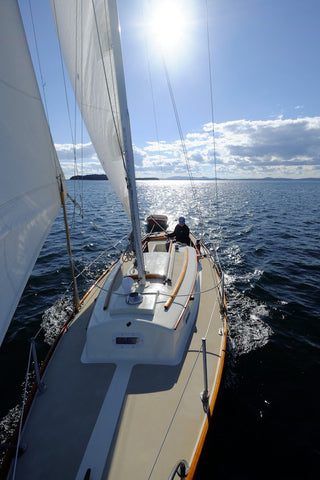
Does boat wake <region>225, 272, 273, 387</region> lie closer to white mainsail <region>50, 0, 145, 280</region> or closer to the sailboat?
the sailboat

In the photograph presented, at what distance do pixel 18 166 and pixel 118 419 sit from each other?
4.33 meters

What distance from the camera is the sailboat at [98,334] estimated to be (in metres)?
3.11

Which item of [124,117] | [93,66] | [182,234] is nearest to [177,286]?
[124,117]

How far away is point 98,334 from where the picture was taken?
499cm

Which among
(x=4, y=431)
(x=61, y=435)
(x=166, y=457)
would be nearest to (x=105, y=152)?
(x=61, y=435)

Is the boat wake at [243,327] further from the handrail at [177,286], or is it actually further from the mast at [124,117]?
the mast at [124,117]

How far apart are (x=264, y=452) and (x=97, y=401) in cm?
370

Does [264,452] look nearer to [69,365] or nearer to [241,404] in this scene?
[241,404]

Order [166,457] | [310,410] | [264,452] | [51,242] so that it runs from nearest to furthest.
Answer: [166,457] → [264,452] → [310,410] → [51,242]

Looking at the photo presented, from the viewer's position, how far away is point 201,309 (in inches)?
275

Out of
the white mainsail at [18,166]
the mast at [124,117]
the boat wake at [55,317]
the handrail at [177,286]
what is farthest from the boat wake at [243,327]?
the white mainsail at [18,166]

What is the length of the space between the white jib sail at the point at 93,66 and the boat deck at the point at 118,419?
16.8 feet

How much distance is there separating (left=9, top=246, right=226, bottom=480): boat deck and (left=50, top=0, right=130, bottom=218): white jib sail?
5120 mm

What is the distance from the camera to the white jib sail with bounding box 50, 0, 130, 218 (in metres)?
5.25
